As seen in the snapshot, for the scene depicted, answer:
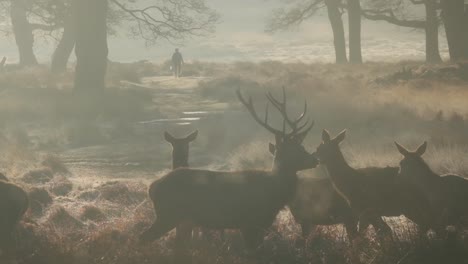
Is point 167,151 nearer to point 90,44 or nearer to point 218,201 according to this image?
point 90,44

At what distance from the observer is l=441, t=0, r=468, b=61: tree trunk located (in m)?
28.9

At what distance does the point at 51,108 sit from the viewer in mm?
24031

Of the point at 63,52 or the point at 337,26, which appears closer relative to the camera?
the point at 63,52

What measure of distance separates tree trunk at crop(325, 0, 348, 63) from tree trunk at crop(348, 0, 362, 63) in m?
0.52

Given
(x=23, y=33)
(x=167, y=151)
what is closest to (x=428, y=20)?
(x=167, y=151)

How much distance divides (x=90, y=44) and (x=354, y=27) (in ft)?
61.6

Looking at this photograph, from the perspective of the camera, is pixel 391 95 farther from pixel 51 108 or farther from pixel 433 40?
pixel 433 40

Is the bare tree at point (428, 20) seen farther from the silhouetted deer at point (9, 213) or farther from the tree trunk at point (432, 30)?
the silhouetted deer at point (9, 213)

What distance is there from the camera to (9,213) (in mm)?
8961

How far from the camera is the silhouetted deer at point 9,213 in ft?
28.7

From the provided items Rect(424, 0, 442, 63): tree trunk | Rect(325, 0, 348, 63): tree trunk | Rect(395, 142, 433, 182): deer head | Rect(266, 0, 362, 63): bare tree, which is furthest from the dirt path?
Rect(325, 0, 348, 63): tree trunk

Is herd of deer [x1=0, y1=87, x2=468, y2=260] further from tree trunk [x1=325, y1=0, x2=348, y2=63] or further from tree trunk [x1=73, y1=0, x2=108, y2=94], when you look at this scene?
tree trunk [x1=325, y1=0, x2=348, y2=63]

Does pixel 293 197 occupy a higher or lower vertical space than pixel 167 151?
higher

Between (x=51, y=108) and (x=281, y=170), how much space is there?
52.1 ft
